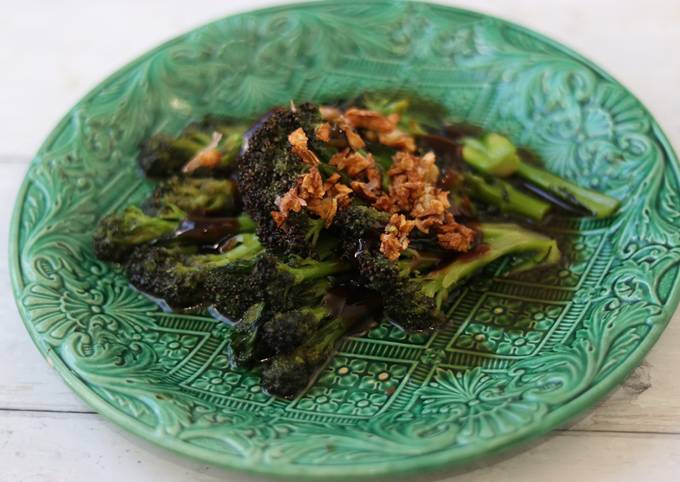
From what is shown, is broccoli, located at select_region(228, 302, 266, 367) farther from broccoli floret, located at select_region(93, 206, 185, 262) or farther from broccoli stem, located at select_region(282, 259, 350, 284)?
broccoli floret, located at select_region(93, 206, 185, 262)

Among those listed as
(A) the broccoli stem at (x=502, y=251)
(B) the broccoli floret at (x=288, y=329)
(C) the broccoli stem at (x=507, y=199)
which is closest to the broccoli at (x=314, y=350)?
(B) the broccoli floret at (x=288, y=329)

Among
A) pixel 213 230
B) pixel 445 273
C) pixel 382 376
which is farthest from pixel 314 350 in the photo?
pixel 213 230

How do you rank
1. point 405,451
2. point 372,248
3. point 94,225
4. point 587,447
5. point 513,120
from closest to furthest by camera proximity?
point 405,451
point 587,447
point 372,248
point 94,225
point 513,120

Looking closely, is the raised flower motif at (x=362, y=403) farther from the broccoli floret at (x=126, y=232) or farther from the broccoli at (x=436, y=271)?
the broccoli floret at (x=126, y=232)

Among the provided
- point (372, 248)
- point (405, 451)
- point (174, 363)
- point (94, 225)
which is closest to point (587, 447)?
point (405, 451)

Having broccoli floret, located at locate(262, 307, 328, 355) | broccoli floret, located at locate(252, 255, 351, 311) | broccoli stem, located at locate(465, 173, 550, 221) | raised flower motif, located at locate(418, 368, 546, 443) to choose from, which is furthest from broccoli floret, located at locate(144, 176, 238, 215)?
raised flower motif, located at locate(418, 368, 546, 443)

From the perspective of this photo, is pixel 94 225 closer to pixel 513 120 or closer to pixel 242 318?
pixel 242 318
